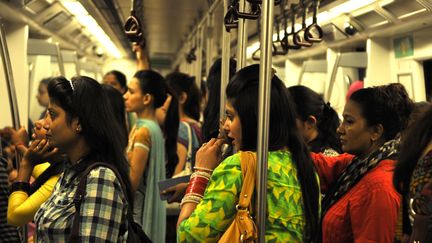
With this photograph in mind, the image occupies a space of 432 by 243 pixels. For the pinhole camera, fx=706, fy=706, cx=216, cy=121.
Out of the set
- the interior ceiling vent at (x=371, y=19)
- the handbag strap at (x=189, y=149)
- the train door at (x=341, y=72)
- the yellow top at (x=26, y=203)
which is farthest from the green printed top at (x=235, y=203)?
the train door at (x=341, y=72)

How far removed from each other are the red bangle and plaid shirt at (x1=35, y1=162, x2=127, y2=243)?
25cm

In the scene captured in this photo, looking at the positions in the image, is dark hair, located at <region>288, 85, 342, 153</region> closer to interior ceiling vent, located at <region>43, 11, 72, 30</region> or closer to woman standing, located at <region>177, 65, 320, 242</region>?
woman standing, located at <region>177, 65, 320, 242</region>

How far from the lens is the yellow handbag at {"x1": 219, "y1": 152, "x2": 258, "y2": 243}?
6.81 feet

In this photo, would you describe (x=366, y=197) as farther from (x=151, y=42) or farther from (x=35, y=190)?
(x=151, y=42)

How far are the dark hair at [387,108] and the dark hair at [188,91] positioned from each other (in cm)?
299

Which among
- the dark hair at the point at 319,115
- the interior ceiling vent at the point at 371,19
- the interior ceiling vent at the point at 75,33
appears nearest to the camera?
the dark hair at the point at 319,115

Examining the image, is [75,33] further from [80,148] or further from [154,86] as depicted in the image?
[80,148]

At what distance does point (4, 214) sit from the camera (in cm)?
312

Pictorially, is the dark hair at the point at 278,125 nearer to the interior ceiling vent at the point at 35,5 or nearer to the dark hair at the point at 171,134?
the dark hair at the point at 171,134

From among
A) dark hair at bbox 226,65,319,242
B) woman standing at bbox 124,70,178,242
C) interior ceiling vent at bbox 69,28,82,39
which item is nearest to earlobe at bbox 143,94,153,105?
woman standing at bbox 124,70,178,242

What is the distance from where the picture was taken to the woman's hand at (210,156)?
241 centimetres

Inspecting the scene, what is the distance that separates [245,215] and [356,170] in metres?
0.57

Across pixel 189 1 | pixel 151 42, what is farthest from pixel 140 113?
pixel 151 42

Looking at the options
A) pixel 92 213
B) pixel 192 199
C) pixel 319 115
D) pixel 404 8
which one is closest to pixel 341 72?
pixel 404 8
